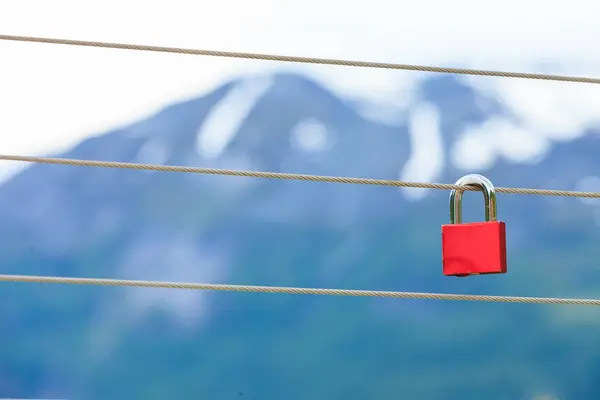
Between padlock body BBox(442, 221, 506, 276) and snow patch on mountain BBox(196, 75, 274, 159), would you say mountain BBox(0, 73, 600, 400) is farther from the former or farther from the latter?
padlock body BBox(442, 221, 506, 276)

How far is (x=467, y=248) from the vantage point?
1.17m

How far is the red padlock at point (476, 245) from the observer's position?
1155 millimetres

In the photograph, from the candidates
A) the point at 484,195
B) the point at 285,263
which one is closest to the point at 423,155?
the point at 285,263

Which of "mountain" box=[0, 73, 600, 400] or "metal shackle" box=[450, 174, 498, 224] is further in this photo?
"mountain" box=[0, 73, 600, 400]

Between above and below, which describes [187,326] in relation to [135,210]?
below

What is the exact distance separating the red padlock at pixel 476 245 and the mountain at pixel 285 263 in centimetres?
204

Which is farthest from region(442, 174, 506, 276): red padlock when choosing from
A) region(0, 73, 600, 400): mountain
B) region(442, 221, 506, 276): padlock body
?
region(0, 73, 600, 400): mountain

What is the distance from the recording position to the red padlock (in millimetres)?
1155

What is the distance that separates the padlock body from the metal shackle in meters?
0.04

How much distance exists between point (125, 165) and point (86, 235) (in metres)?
2.21

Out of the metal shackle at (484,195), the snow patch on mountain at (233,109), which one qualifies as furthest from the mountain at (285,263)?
the metal shackle at (484,195)

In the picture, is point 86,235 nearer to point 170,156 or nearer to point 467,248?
point 170,156

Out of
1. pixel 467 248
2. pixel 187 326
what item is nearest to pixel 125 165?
pixel 467 248

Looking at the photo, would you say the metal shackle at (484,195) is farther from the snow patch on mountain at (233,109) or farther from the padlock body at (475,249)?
the snow patch on mountain at (233,109)
